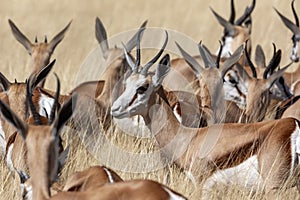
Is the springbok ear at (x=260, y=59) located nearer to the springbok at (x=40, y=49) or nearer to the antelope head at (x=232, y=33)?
the antelope head at (x=232, y=33)

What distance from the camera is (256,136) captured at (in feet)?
17.9

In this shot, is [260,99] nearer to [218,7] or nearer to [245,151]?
[245,151]

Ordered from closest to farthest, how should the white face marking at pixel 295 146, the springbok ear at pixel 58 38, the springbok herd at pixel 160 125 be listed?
1. the springbok herd at pixel 160 125
2. the white face marking at pixel 295 146
3. the springbok ear at pixel 58 38

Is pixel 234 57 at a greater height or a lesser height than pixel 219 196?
greater

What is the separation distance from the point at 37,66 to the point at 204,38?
17.7 feet

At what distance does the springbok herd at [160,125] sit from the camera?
13.1 ft

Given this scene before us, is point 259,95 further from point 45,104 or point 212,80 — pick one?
point 45,104

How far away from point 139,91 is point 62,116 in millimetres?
1955

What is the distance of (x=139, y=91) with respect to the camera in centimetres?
595

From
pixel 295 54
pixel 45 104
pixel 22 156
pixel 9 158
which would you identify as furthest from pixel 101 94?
pixel 295 54

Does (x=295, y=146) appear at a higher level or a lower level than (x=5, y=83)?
lower

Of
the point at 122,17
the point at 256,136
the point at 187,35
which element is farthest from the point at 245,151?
the point at 122,17

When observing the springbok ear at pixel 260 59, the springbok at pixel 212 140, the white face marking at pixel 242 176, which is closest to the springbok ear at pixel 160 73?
the springbok at pixel 212 140

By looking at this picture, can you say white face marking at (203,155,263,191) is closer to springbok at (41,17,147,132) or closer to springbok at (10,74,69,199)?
springbok at (10,74,69,199)
